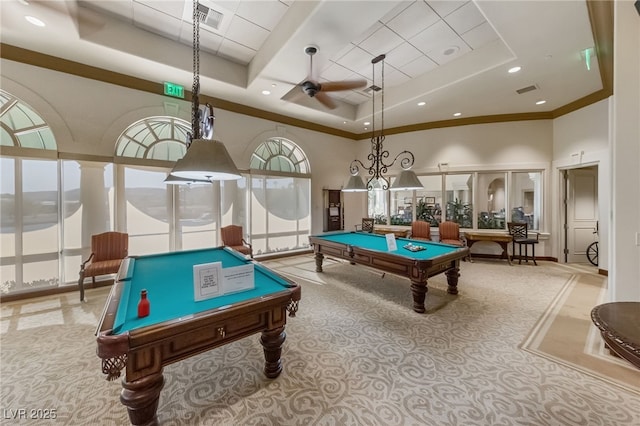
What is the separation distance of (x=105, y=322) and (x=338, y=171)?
7.36m

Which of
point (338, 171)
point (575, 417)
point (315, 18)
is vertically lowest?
point (575, 417)

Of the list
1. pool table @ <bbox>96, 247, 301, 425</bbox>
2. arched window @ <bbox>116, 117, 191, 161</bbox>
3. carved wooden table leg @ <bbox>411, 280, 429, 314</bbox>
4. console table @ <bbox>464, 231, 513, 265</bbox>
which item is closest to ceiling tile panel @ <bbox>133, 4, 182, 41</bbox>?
arched window @ <bbox>116, 117, 191, 161</bbox>

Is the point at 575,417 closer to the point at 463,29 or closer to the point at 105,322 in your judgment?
the point at 105,322

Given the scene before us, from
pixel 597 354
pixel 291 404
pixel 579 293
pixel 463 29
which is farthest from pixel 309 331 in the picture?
pixel 463 29

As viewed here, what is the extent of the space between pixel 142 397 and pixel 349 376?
1.58m

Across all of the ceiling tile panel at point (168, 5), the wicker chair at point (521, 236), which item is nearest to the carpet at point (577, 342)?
the wicker chair at point (521, 236)

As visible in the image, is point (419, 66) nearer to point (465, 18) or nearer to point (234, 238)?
point (465, 18)

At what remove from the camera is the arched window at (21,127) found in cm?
389

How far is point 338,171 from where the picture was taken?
8305 mm

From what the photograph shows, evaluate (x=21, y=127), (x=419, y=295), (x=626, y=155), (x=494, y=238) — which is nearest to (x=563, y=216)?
(x=494, y=238)

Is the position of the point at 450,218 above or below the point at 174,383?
above

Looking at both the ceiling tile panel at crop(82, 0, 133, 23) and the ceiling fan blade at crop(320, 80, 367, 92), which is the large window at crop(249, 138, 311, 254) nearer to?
the ceiling fan blade at crop(320, 80, 367, 92)

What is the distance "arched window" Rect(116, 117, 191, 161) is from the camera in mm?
4926

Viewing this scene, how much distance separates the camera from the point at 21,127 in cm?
400
